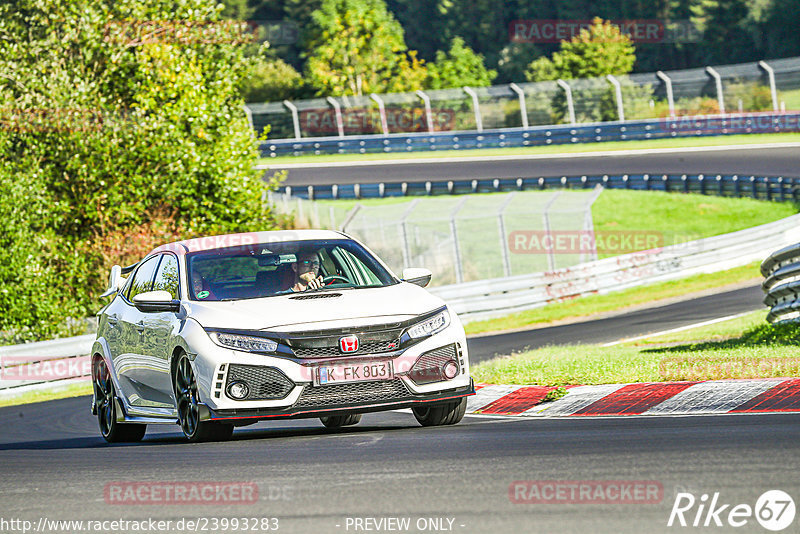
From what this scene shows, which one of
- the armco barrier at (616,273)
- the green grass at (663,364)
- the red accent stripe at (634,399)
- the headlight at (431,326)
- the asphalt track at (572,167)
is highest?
the headlight at (431,326)

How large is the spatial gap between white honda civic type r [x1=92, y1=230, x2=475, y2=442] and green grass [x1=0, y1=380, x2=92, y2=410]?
9.47 meters

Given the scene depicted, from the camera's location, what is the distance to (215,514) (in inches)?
226

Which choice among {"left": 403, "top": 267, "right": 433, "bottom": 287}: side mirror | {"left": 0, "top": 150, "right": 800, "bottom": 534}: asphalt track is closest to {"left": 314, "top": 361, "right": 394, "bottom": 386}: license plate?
{"left": 0, "top": 150, "right": 800, "bottom": 534}: asphalt track

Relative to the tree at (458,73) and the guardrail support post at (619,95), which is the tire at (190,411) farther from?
the tree at (458,73)

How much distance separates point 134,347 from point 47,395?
401 inches

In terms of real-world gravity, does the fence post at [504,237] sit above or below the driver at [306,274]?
below

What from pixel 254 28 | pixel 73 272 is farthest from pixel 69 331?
pixel 254 28

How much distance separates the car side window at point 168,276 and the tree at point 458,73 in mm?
66516

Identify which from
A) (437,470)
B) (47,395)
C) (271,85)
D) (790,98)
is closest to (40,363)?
(47,395)

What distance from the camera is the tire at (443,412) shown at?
29.8ft

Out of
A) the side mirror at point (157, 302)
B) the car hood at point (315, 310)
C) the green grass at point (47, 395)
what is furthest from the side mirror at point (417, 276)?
the green grass at point (47, 395)

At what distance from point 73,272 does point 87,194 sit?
191 cm

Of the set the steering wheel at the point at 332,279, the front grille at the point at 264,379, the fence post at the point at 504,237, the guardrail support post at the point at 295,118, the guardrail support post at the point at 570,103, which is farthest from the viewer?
the guardrail support post at the point at 295,118

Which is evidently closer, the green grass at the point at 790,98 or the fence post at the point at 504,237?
the fence post at the point at 504,237
